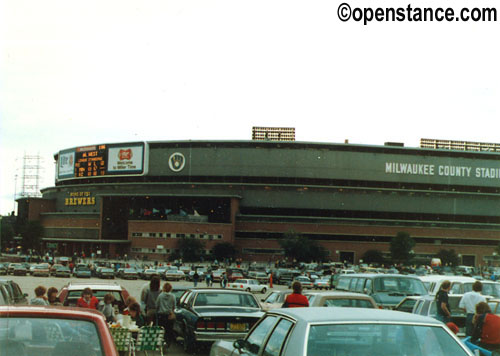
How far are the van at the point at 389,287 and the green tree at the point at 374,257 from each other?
267 ft

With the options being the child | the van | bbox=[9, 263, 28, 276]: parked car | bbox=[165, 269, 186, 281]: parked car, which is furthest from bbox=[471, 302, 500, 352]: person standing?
bbox=[9, 263, 28, 276]: parked car

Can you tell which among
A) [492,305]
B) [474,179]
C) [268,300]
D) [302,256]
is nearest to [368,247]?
[302,256]

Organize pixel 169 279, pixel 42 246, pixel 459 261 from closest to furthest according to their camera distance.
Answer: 1. pixel 169 279
2. pixel 459 261
3. pixel 42 246

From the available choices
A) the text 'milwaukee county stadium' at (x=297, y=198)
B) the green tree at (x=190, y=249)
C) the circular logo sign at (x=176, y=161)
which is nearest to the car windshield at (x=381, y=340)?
the green tree at (x=190, y=249)

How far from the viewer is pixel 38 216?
417 ft

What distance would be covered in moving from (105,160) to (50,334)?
110 meters

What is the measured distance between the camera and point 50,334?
5.32m

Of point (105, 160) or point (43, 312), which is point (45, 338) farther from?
point (105, 160)

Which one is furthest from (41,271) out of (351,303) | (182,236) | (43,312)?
(43,312)

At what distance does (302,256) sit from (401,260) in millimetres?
15369

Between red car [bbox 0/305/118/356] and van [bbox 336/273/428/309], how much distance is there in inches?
624

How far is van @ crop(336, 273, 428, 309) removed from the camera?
20519 mm

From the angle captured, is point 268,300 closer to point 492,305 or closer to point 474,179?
point 492,305

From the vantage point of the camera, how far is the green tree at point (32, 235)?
397ft
